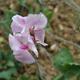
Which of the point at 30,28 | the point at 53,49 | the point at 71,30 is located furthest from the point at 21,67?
the point at 30,28

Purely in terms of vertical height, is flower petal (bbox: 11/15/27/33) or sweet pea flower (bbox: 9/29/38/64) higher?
flower petal (bbox: 11/15/27/33)

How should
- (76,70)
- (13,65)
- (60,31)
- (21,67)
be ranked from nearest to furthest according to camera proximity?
(76,70) < (13,65) < (21,67) < (60,31)

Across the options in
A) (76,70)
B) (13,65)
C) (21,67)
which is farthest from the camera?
(21,67)

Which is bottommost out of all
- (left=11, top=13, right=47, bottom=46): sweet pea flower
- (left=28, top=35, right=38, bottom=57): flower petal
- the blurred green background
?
the blurred green background

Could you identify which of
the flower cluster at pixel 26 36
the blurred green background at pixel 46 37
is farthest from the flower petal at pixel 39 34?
the blurred green background at pixel 46 37

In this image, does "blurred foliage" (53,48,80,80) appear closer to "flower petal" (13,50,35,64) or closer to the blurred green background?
"flower petal" (13,50,35,64)

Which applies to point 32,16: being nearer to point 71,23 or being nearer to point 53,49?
point 53,49

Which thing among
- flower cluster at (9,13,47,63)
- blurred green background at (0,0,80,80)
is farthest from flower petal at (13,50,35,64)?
blurred green background at (0,0,80,80)

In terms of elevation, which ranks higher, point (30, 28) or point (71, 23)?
point (30, 28)
